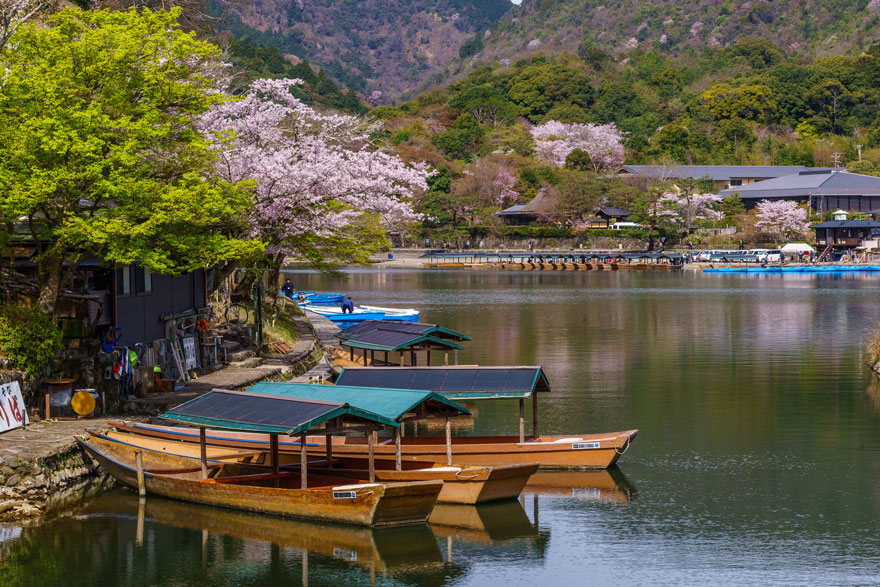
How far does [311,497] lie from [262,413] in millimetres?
1984

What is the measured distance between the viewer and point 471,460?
23.3 meters

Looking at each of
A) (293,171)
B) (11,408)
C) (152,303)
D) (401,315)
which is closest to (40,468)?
(11,408)

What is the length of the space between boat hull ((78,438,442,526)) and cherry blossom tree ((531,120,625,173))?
13423 cm

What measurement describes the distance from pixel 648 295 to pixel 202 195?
5918 cm

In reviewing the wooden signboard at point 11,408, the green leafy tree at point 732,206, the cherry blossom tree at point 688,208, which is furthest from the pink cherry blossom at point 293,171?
the green leafy tree at point 732,206

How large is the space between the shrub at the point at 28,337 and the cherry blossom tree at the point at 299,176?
861cm

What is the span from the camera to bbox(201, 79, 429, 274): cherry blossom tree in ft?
115

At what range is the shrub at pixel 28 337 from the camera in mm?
23875

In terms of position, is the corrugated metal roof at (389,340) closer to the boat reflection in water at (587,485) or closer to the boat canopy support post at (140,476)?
the boat reflection in water at (587,485)

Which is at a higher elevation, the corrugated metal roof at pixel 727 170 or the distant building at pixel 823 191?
the corrugated metal roof at pixel 727 170

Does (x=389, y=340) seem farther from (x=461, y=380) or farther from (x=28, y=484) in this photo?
(x=28, y=484)

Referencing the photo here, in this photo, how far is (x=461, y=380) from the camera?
24297 millimetres

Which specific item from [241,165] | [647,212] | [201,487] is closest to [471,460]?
[201,487]

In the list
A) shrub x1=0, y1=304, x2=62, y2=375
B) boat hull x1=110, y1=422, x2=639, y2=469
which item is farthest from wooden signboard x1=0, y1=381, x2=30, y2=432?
boat hull x1=110, y1=422, x2=639, y2=469
